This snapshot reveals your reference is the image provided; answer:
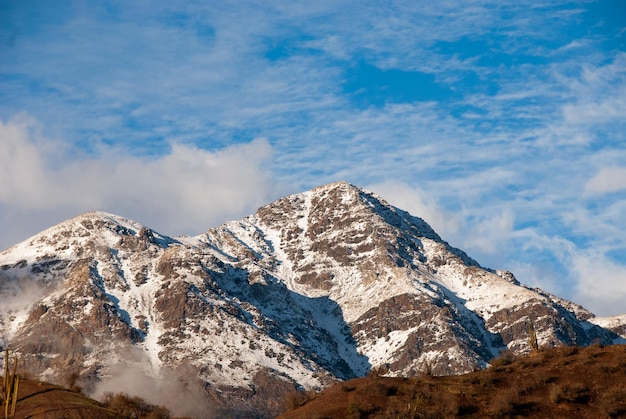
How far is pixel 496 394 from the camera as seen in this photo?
71.2m

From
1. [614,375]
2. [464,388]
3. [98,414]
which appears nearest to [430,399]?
[464,388]

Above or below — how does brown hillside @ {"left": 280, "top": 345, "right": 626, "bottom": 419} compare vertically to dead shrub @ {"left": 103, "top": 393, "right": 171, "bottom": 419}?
below

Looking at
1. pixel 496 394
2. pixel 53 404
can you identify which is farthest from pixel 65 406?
pixel 496 394

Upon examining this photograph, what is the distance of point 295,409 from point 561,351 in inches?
934

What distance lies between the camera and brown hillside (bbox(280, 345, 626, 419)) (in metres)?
68.0

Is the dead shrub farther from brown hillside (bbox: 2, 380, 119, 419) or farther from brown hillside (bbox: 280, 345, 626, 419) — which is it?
brown hillside (bbox: 280, 345, 626, 419)

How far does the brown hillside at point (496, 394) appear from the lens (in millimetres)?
68000

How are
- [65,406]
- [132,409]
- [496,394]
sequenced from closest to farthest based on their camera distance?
[496,394] → [65,406] → [132,409]

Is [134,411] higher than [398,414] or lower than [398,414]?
higher

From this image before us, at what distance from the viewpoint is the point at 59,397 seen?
246 feet

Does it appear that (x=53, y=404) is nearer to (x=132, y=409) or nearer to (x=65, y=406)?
(x=65, y=406)

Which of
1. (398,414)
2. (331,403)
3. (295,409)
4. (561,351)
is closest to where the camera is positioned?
(398,414)

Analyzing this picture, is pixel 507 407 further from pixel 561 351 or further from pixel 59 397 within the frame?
pixel 59 397

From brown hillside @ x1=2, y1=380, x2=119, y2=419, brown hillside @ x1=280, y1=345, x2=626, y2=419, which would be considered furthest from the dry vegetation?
brown hillside @ x1=280, y1=345, x2=626, y2=419
